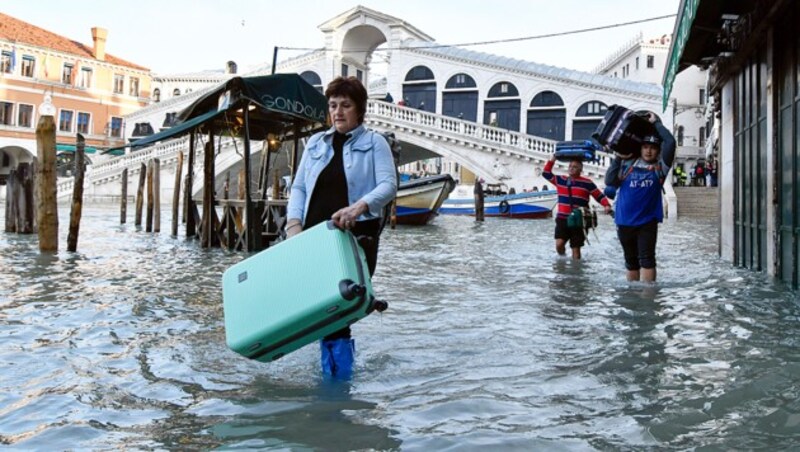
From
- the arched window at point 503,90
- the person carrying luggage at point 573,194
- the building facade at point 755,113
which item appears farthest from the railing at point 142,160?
the building facade at point 755,113

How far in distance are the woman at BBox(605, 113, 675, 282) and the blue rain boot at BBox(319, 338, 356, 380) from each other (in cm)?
407

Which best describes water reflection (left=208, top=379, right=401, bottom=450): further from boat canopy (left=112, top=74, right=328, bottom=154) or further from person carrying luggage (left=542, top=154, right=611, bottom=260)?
boat canopy (left=112, top=74, right=328, bottom=154)

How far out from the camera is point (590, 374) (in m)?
4.09

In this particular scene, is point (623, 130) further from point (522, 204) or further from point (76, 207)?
point (522, 204)

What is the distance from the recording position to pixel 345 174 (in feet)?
12.7

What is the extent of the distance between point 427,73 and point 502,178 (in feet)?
37.7

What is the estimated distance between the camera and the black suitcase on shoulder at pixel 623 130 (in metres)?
6.95

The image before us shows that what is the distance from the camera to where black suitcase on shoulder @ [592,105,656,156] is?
695 cm

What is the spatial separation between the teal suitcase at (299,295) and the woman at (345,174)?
344 millimetres

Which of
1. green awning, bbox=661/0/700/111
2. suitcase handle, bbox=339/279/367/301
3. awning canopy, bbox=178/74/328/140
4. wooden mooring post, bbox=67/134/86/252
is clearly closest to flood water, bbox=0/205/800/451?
suitcase handle, bbox=339/279/367/301

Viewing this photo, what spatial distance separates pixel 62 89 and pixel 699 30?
4893 centimetres

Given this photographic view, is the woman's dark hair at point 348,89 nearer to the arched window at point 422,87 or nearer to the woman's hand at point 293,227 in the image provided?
the woman's hand at point 293,227

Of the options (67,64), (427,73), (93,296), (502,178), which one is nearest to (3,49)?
(67,64)

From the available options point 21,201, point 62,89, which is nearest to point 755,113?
point 21,201
